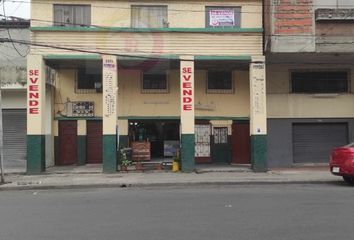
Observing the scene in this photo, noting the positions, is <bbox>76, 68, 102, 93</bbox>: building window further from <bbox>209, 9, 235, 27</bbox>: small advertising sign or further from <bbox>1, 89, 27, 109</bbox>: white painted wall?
<bbox>209, 9, 235, 27</bbox>: small advertising sign

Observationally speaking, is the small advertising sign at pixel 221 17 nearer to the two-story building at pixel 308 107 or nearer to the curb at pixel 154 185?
the two-story building at pixel 308 107

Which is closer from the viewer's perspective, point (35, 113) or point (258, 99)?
point (35, 113)

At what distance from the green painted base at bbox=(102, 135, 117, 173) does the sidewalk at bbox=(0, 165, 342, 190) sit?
396 millimetres

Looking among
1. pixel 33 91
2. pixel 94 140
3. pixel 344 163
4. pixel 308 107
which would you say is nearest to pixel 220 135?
pixel 308 107

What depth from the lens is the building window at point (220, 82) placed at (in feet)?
88.7


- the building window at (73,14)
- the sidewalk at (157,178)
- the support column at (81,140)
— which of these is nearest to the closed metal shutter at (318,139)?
the sidewalk at (157,178)

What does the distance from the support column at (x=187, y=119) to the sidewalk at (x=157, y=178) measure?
80 centimetres

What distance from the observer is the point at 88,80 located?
26.8m

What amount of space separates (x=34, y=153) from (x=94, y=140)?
4.36 m

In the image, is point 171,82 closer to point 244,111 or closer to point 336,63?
point 244,111

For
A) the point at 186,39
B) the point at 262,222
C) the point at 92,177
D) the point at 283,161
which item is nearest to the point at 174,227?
the point at 262,222

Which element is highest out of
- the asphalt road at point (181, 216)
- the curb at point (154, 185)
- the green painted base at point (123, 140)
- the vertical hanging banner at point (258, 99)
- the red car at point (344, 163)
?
the vertical hanging banner at point (258, 99)

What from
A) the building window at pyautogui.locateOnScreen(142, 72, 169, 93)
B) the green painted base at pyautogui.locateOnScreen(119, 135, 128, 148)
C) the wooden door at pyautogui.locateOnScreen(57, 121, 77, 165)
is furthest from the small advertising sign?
the wooden door at pyautogui.locateOnScreen(57, 121, 77, 165)

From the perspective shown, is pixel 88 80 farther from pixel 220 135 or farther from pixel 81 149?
pixel 220 135
